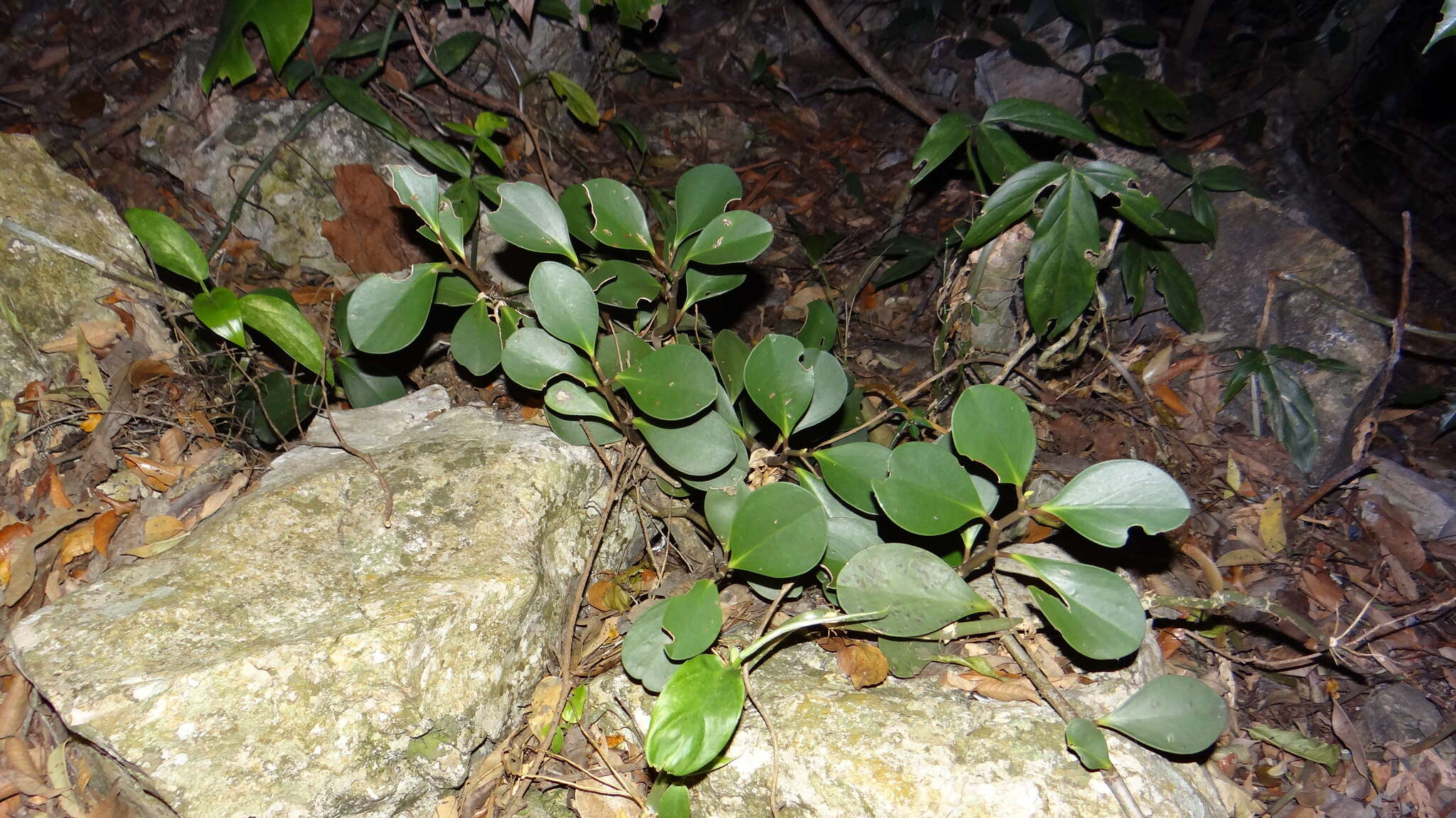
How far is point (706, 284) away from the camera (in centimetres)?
153

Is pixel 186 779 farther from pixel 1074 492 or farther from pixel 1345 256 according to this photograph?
pixel 1345 256

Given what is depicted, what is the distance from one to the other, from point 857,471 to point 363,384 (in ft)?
3.84

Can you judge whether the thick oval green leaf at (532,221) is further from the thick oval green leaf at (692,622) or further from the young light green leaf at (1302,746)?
the young light green leaf at (1302,746)

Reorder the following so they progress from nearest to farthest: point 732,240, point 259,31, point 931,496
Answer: point 931,496 < point 732,240 < point 259,31

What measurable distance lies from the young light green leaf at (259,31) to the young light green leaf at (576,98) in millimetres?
743

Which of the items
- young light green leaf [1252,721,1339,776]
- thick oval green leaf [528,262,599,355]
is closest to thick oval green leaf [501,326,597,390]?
thick oval green leaf [528,262,599,355]

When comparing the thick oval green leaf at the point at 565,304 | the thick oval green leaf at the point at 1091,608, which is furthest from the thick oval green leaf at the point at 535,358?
the thick oval green leaf at the point at 1091,608

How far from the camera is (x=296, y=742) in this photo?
1.14 meters

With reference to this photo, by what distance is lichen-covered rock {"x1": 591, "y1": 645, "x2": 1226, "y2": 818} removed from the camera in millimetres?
1116

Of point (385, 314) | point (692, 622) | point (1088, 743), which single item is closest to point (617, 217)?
point (385, 314)

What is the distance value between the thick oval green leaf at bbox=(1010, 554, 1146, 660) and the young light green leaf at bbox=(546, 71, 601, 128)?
2.18 m

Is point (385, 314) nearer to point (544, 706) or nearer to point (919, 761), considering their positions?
point (544, 706)

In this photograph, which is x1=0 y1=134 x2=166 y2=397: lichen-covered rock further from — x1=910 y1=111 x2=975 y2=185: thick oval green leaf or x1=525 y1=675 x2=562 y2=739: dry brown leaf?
x1=910 y1=111 x2=975 y2=185: thick oval green leaf

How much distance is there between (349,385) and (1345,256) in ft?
8.87
